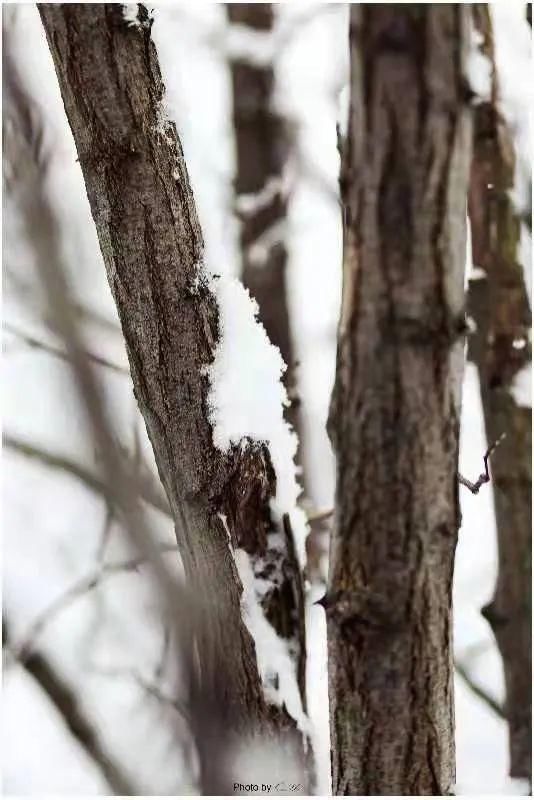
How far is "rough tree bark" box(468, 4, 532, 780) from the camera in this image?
108 cm

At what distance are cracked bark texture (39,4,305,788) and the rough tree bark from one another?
0.49 meters

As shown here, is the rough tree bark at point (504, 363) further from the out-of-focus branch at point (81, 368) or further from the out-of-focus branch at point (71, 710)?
the out-of-focus branch at point (71, 710)

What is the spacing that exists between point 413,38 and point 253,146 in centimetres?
132

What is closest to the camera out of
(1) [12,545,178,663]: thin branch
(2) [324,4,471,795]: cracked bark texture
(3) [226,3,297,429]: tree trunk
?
(2) [324,4,471,795]: cracked bark texture

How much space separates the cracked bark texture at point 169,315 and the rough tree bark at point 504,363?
0.49 metres

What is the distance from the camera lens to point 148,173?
0.63 meters

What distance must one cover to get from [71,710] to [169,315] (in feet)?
3.29

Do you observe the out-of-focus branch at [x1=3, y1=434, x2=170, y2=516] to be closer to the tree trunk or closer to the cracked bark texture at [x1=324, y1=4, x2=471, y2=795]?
the tree trunk

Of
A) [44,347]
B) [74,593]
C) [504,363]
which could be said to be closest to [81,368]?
[44,347]

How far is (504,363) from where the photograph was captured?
1118mm

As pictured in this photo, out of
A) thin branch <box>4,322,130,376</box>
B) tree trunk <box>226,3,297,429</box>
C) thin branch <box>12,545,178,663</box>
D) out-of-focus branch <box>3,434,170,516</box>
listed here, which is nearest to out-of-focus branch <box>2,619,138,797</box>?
thin branch <box>12,545,178,663</box>

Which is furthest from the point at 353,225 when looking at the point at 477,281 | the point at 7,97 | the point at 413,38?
the point at 7,97

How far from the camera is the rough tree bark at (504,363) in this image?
1.08 m

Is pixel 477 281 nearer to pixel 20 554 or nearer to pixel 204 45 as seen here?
pixel 204 45
